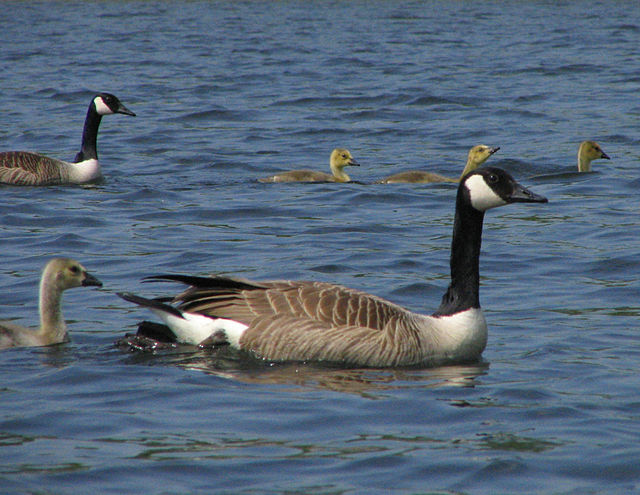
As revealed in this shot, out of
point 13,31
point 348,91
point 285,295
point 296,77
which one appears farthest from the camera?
point 13,31

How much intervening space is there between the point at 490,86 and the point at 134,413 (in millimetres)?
19298

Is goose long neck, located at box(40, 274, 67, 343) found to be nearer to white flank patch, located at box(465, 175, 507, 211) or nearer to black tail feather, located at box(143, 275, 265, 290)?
black tail feather, located at box(143, 275, 265, 290)

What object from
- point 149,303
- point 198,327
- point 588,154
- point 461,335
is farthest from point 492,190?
point 588,154

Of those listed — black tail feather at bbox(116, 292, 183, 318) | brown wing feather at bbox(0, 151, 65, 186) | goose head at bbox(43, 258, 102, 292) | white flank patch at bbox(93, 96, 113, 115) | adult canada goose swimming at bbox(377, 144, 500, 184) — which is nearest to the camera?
black tail feather at bbox(116, 292, 183, 318)

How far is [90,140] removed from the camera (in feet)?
54.7

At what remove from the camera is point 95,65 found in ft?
97.9

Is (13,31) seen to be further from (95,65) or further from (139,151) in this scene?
(139,151)

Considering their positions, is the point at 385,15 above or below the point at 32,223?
above

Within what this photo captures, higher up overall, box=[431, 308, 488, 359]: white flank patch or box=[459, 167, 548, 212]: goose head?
box=[459, 167, 548, 212]: goose head

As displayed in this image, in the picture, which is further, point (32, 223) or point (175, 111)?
point (175, 111)

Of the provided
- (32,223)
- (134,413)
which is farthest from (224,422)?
(32,223)

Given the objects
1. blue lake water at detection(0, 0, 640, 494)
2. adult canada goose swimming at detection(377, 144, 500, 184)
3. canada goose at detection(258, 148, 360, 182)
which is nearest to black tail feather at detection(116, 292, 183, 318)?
blue lake water at detection(0, 0, 640, 494)

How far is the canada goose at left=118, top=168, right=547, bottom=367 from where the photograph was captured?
8078mm

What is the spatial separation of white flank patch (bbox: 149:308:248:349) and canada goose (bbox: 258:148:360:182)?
7.29 m
